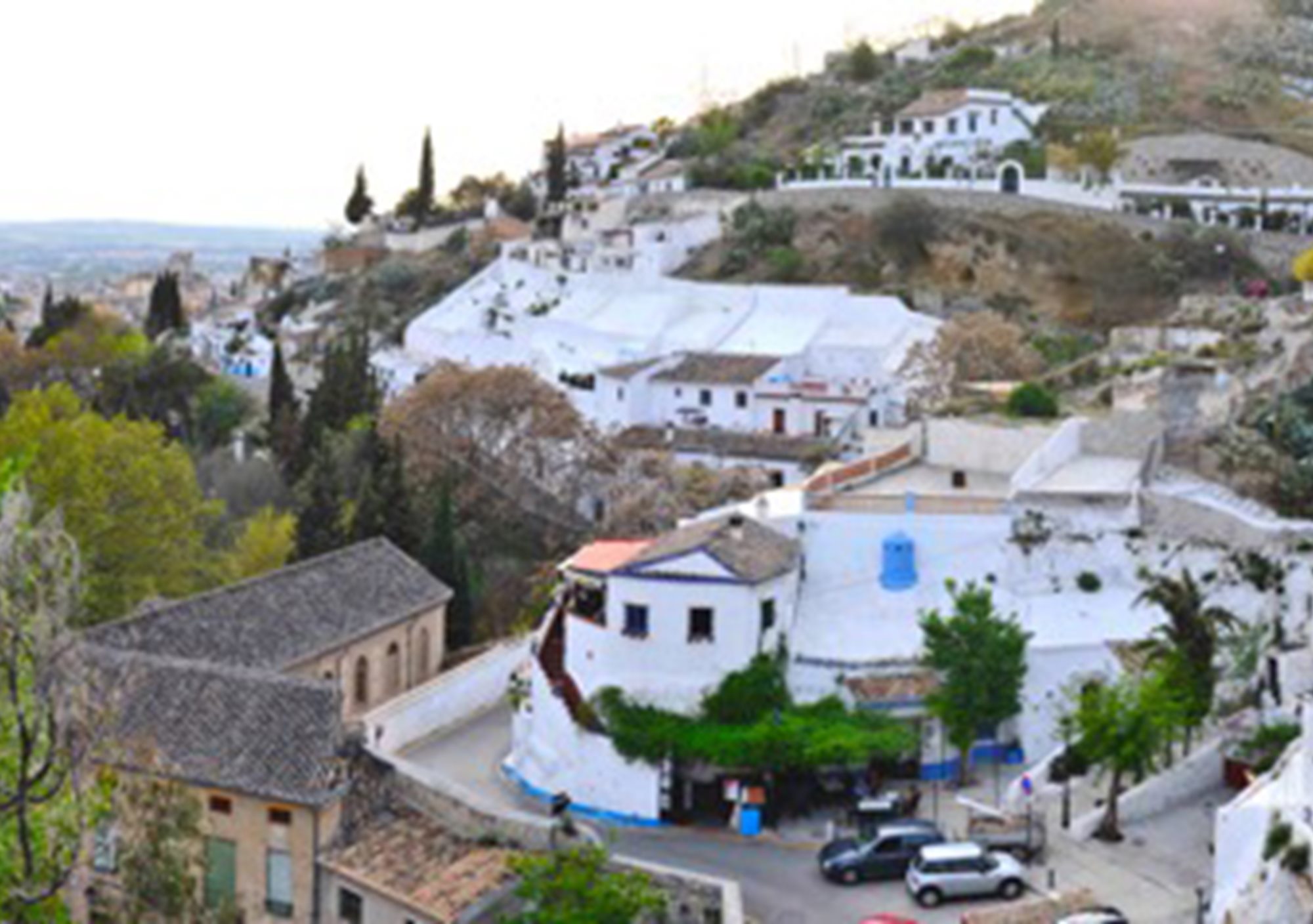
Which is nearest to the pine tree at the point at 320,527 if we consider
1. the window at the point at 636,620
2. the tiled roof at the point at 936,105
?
the window at the point at 636,620

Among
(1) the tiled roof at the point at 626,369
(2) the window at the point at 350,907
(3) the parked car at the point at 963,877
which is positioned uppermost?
(1) the tiled roof at the point at 626,369

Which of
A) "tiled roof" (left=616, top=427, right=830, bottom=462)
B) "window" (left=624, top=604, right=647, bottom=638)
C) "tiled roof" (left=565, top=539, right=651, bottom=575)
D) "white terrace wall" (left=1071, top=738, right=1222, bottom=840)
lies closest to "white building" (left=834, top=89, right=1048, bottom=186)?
"tiled roof" (left=616, top=427, right=830, bottom=462)

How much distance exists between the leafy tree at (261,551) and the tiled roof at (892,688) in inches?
714

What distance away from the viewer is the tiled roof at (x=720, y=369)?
188 ft

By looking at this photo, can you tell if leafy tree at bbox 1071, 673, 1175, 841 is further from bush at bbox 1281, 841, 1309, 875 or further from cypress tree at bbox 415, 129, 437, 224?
cypress tree at bbox 415, 129, 437, 224

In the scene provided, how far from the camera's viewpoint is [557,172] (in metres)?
95.6

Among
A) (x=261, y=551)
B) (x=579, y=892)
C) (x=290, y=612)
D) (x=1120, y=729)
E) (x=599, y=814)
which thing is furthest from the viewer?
(x=261, y=551)

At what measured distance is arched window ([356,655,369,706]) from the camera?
106 feet

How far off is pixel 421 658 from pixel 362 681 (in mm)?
2478

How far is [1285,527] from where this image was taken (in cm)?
2914

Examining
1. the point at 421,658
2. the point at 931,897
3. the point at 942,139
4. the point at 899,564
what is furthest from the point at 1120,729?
the point at 942,139

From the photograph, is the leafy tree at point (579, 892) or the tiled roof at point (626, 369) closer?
the leafy tree at point (579, 892)

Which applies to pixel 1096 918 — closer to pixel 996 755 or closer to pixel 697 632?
pixel 996 755

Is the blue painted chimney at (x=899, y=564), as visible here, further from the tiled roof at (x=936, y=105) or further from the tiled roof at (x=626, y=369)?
the tiled roof at (x=936, y=105)
